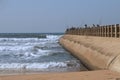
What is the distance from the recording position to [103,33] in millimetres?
25078

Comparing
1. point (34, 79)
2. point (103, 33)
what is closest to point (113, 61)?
point (34, 79)

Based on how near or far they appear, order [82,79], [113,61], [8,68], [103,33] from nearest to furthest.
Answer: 1. [82,79]
2. [113,61]
3. [8,68]
4. [103,33]

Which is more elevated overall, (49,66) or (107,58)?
(107,58)

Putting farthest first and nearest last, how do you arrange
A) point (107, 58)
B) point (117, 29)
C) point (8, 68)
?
point (117, 29), point (8, 68), point (107, 58)

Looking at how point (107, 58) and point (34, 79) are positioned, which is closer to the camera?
point (34, 79)

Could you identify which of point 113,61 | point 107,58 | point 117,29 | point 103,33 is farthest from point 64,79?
point 103,33

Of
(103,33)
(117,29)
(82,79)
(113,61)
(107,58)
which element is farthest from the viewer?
(103,33)

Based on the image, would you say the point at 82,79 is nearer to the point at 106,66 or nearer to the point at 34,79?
the point at 34,79

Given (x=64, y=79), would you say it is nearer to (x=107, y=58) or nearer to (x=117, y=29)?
(x=107, y=58)

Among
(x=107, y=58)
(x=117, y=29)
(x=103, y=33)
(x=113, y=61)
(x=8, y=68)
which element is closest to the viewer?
(x=113, y=61)

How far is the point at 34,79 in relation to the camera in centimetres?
1037

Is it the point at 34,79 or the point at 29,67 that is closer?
the point at 34,79

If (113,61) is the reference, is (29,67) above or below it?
below

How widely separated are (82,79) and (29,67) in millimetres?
9104
